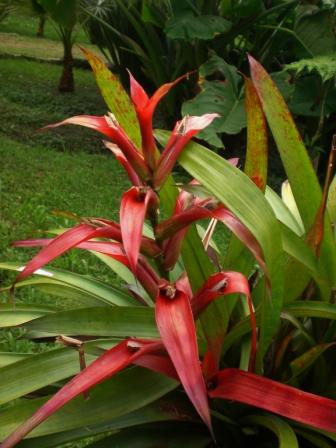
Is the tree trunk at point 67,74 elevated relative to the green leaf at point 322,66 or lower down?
lower down

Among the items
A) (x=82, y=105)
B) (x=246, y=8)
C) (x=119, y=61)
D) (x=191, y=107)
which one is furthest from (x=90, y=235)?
(x=82, y=105)

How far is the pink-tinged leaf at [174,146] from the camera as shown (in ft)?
4.27

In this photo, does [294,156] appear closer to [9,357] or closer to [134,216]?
[134,216]

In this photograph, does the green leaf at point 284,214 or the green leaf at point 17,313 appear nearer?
the green leaf at point 17,313

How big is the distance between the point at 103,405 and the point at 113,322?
0.18m

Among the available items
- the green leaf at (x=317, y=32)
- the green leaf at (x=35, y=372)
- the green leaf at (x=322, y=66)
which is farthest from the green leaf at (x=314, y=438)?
the green leaf at (x=317, y=32)

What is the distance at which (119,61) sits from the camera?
8070 millimetres

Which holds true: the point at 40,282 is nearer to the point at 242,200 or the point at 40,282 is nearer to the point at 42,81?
the point at 242,200

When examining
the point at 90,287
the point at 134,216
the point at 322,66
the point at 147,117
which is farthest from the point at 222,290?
the point at 322,66

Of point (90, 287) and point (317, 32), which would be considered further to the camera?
point (317, 32)

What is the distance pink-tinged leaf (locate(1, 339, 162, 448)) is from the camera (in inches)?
47.2

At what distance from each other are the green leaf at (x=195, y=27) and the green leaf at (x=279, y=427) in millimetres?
4856

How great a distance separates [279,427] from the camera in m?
1.39

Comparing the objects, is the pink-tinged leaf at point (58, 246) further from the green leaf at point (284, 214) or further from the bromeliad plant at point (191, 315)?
the green leaf at point (284, 214)
